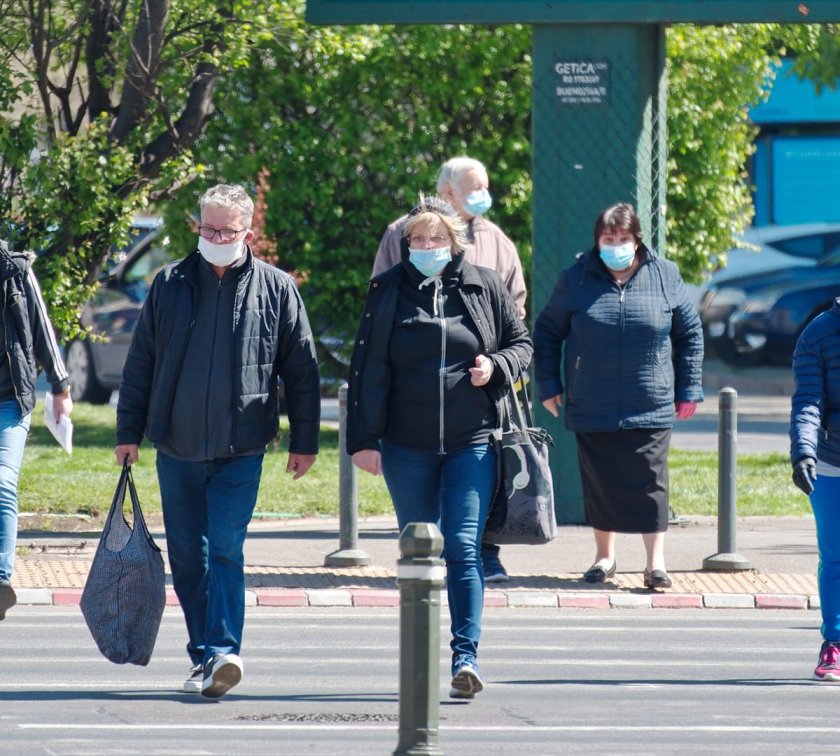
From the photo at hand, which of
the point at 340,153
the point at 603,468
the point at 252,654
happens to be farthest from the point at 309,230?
the point at 252,654

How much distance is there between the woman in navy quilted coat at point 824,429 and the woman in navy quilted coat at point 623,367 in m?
2.04

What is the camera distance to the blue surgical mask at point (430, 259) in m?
7.41

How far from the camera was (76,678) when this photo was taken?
25.9 feet

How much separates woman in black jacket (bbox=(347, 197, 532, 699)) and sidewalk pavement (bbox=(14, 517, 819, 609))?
8.30 ft

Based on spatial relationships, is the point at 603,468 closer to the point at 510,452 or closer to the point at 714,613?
the point at 714,613

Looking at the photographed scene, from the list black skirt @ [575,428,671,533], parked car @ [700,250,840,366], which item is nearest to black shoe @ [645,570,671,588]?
black skirt @ [575,428,671,533]

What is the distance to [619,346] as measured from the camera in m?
9.79

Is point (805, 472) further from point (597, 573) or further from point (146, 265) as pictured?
point (146, 265)

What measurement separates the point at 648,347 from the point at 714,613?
54.4 inches

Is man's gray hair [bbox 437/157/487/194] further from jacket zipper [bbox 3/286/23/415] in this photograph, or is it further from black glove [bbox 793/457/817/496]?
black glove [bbox 793/457/817/496]

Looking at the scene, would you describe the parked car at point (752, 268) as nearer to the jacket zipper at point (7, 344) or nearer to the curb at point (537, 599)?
the curb at point (537, 599)

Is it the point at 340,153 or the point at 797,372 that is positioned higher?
the point at 340,153

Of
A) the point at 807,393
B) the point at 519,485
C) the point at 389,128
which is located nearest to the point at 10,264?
the point at 519,485

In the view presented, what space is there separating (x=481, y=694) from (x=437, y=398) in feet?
3.93
